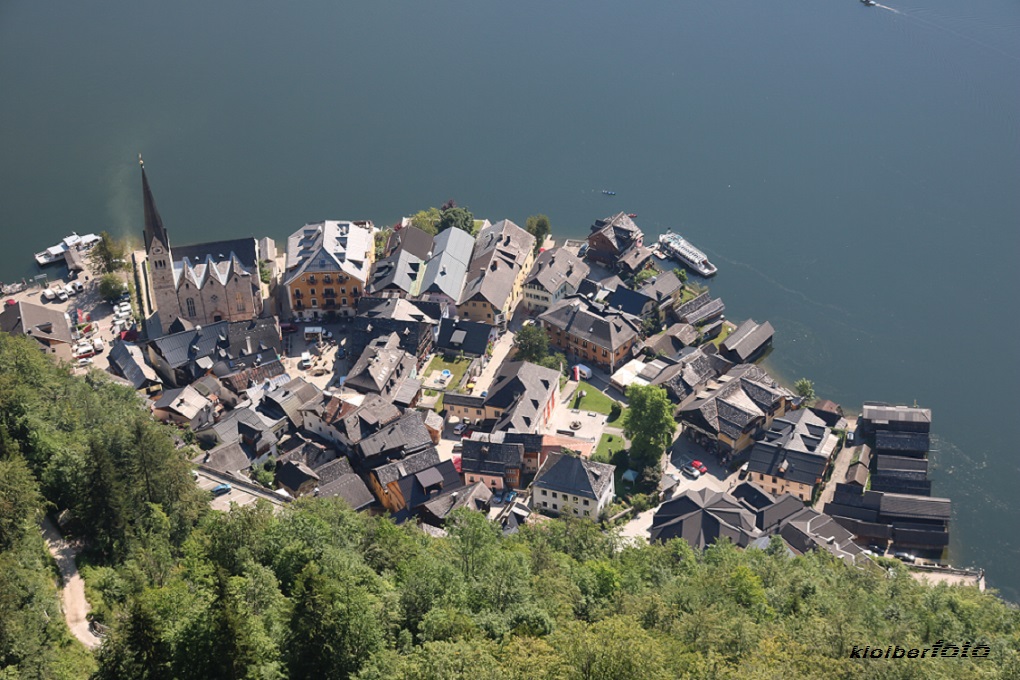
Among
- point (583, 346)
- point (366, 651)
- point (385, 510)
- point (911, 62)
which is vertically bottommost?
point (385, 510)

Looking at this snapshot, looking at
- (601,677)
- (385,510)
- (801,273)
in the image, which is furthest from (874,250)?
(601,677)

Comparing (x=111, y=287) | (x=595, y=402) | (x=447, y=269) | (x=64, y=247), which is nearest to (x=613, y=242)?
(x=447, y=269)

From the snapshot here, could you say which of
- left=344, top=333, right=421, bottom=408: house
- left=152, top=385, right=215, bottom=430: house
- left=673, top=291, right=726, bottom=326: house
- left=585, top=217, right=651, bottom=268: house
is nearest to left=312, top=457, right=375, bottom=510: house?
left=344, top=333, right=421, bottom=408: house

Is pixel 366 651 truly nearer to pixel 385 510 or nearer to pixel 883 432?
pixel 385 510

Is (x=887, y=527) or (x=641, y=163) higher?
(x=641, y=163)

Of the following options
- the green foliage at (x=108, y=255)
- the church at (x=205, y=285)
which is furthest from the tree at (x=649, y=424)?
the green foliage at (x=108, y=255)

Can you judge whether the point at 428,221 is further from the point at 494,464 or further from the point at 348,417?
the point at 494,464

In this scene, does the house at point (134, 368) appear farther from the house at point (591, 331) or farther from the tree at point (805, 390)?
the tree at point (805, 390)
